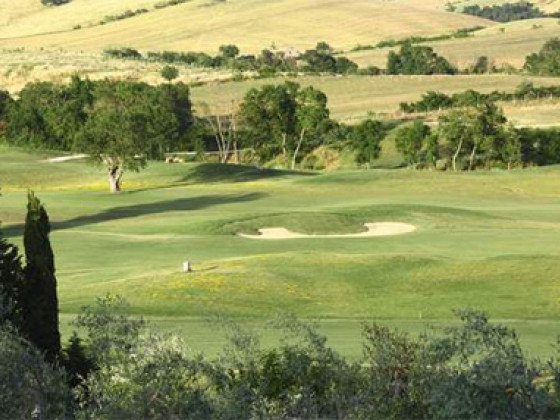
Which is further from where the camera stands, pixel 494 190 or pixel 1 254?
pixel 494 190

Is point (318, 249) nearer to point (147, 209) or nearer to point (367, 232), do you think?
point (367, 232)

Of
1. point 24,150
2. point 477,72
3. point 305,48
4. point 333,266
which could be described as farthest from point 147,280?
point 305,48

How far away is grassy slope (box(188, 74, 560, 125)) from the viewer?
115188 millimetres

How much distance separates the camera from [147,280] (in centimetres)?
3231

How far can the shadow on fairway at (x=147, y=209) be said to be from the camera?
52375mm

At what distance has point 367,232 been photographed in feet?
155

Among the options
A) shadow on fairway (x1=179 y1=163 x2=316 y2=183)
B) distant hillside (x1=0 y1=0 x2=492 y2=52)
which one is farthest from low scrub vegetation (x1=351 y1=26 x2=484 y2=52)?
shadow on fairway (x1=179 y1=163 x2=316 y2=183)

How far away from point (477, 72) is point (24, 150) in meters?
72.6

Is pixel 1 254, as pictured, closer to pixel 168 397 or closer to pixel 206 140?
pixel 168 397

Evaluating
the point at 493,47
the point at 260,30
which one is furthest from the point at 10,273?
the point at 260,30

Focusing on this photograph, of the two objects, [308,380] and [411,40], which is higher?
[308,380]

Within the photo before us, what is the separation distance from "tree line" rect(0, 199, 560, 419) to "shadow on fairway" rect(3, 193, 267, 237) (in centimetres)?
3603

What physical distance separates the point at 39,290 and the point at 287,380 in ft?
25.1

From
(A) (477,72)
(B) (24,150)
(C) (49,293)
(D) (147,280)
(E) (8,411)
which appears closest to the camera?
(E) (8,411)
